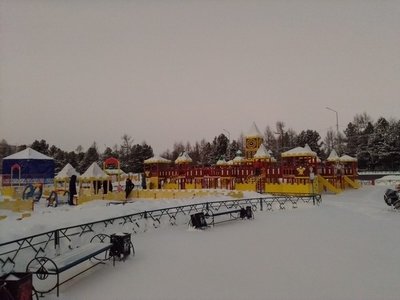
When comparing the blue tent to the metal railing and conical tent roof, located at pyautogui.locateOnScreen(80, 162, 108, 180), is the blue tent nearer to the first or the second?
conical tent roof, located at pyautogui.locateOnScreen(80, 162, 108, 180)

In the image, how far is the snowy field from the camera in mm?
6176

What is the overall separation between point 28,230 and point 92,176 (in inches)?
787

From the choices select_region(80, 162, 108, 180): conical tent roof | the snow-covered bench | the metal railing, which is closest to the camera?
the snow-covered bench

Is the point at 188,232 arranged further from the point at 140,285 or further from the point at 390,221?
the point at 390,221

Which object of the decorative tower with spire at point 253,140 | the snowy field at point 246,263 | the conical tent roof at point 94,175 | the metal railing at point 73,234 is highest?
the decorative tower with spire at point 253,140

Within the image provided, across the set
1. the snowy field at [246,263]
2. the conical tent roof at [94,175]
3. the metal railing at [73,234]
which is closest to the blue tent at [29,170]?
the conical tent roof at [94,175]

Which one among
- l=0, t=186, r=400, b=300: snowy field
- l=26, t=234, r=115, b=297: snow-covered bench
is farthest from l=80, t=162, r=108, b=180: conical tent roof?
l=26, t=234, r=115, b=297: snow-covered bench

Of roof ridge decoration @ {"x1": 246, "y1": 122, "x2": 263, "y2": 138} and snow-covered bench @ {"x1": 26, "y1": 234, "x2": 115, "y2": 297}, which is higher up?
roof ridge decoration @ {"x1": 246, "y1": 122, "x2": 263, "y2": 138}

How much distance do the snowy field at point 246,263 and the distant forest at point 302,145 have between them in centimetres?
4380

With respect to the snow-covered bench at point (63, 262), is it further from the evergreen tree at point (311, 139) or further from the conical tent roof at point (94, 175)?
the evergreen tree at point (311, 139)

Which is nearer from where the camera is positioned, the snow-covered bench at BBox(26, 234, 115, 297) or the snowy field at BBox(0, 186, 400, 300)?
the snow-covered bench at BBox(26, 234, 115, 297)

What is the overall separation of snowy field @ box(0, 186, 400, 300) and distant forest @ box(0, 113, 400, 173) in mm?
43798

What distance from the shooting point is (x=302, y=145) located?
225ft

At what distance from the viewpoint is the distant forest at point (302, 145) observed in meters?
58.6
